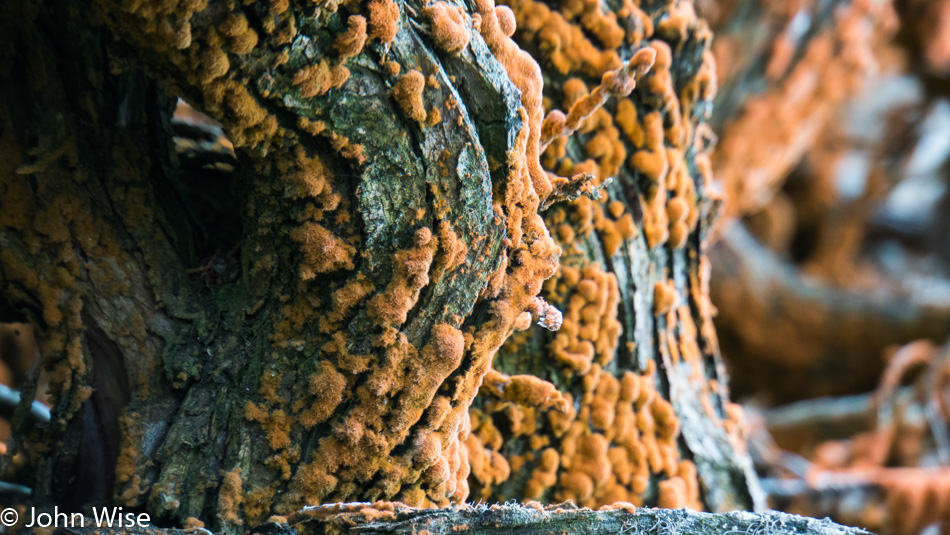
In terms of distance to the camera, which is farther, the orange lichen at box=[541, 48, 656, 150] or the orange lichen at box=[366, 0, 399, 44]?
the orange lichen at box=[541, 48, 656, 150]

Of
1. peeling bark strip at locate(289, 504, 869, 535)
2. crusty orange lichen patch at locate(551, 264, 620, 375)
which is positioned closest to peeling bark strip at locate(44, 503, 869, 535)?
peeling bark strip at locate(289, 504, 869, 535)

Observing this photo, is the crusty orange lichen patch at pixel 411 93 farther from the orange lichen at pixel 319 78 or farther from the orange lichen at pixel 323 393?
the orange lichen at pixel 323 393

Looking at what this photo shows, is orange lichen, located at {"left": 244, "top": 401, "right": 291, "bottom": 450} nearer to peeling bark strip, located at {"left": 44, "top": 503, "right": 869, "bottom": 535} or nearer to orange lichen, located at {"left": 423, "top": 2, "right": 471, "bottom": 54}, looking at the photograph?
peeling bark strip, located at {"left": 44, "top": 503, "right": 869, "bottom": 535}

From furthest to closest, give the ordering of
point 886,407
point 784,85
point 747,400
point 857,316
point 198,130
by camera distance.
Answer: point 747,400, point 857,316, point 886,407, point 784,85, point 198,130

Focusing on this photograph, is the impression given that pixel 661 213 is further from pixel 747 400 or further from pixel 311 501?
pixel 747 400

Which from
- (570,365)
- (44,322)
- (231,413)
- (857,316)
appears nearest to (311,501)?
(231,413)

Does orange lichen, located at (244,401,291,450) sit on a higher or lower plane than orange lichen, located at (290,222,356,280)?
lower

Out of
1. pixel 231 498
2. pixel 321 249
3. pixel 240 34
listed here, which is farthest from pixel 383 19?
pixel 231 498
